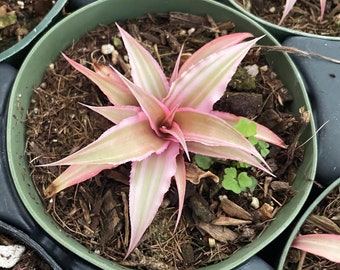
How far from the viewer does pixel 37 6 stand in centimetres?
142

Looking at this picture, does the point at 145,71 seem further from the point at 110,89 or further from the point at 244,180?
the point at 244,180

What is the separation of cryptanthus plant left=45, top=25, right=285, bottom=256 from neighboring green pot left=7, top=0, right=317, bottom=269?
0.34 feet

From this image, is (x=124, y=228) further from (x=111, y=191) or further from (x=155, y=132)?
(x=155, y=132)

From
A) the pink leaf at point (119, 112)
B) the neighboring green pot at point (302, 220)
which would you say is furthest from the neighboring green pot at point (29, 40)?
the neighboring green pot at point (302, 220)

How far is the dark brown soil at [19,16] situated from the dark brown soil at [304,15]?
1.78ft

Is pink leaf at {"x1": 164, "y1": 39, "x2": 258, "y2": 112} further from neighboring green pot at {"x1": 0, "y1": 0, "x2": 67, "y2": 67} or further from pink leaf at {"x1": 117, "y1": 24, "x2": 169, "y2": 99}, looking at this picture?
neighboring green pot at {"x1": 0, "y1": 0, "x2": 67, "y2": 67}

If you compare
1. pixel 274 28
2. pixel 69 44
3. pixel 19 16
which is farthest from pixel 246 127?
pixel 19 16

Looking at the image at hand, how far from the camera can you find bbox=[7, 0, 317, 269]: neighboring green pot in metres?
1.13

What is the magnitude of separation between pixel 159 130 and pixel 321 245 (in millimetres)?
471

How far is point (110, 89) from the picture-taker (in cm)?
112

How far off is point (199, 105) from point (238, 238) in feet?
1.06

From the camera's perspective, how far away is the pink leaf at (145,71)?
43.6 inches

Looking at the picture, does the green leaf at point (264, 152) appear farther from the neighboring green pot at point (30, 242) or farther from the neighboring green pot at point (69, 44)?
the neighboring green pot at point (30, 242)

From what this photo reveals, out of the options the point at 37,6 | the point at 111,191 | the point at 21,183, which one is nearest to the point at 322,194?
the point at 111,191
